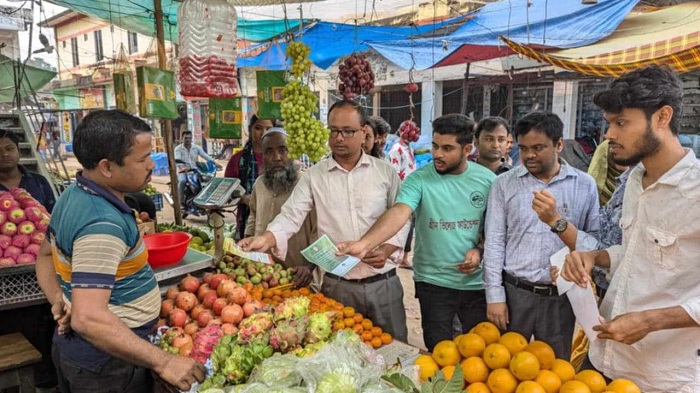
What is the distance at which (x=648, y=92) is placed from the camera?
164cm

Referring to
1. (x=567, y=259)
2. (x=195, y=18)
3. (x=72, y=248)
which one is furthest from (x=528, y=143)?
(x=195, y=18)

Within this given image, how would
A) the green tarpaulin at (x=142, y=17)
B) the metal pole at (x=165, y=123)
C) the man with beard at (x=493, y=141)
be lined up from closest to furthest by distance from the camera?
the man with beard at (x=493, y=141)
the metal pole at (x=165, y=123)
the green tarpaulin at (x=142, y=17)

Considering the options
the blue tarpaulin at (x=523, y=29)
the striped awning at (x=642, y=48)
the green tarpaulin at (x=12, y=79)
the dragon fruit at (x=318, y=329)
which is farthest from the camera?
the green tarpaulin at (x=12, y=79)

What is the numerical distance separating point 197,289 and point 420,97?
33.2 ft

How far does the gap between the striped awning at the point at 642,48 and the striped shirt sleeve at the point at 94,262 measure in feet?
16.1

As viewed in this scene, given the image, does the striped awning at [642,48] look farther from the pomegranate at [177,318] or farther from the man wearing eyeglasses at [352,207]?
the pomegranate at [177,318]

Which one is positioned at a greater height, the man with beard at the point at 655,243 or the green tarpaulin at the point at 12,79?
the green tarpaulin at the point at 12,79

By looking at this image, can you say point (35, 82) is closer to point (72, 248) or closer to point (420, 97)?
point (420, 97)

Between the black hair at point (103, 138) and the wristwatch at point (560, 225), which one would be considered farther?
the wristwatch at point (560, 225)

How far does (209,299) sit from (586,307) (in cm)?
174

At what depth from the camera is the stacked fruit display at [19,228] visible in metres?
2.65

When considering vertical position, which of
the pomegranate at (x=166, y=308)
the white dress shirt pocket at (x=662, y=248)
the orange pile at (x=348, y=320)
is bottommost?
the orange pile at (x=348, y=320)

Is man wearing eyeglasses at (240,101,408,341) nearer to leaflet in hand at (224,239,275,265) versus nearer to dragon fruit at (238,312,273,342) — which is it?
leaflet in hand at (224,239,275,265)

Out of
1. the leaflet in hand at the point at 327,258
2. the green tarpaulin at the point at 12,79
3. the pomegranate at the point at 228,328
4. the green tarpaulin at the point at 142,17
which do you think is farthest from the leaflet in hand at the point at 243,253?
the green tarpaulin at the point at 12,79
